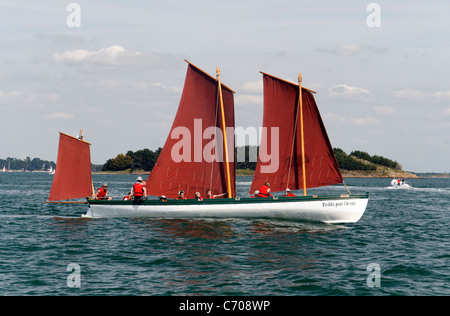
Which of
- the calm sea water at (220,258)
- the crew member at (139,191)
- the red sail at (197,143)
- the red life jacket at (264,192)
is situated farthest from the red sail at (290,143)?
the crew member at (139,191)

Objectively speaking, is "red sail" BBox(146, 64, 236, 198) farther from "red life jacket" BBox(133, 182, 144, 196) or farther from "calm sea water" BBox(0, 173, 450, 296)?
"calm sea water" BBox(0, 173, 450, 296)

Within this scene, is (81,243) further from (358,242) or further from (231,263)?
(358,242)

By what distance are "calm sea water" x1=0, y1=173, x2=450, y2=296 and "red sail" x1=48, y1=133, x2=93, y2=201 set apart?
286cm

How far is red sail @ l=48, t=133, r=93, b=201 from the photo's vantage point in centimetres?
4062

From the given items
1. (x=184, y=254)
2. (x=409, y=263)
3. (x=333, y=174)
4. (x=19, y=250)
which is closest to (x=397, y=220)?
(x=333, y=174)

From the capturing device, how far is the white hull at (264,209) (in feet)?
121

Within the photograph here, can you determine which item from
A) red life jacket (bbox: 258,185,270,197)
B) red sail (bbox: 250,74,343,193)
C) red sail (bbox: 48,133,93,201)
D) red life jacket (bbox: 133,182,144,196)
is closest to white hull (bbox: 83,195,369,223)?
red life jacket (bbox: 258,185,270,197)

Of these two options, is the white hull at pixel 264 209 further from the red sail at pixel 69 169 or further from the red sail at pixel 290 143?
the red sail at pixel 69 169

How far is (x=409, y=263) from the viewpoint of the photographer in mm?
24203

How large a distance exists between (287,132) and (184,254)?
16.5 metres

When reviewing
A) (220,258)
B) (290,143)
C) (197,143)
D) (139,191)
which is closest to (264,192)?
(290,143)

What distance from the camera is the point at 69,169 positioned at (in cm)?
4069
